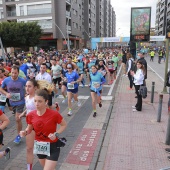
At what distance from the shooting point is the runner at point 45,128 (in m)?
3.06

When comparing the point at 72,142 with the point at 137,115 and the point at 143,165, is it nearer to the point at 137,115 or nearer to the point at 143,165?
the point at 143,165

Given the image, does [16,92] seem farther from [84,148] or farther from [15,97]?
[84,148]

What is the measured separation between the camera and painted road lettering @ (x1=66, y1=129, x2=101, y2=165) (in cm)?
445

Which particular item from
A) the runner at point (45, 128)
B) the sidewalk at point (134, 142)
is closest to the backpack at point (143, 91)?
the sidewalk at point (134, 142)

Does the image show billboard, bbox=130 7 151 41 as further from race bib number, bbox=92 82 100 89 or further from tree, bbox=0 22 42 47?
tree, bbox=0 22 42 47

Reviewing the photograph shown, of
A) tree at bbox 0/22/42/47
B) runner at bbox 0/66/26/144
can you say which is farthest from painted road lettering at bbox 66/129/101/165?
tree at bbox 0/22/42/47

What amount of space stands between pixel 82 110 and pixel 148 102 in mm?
2902

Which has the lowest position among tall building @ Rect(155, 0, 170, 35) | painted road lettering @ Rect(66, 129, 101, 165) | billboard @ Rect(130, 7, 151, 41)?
painted road lettering @ Rect(66, 129, 101, 165)

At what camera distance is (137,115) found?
23.8 ft

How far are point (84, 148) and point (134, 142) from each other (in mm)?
1240

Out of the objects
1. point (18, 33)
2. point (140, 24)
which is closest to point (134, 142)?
point (140, 24)

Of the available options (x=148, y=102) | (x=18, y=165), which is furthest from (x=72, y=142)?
(x=148, y=102)

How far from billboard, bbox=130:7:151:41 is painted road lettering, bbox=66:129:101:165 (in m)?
10.8

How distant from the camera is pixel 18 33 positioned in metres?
39.1
